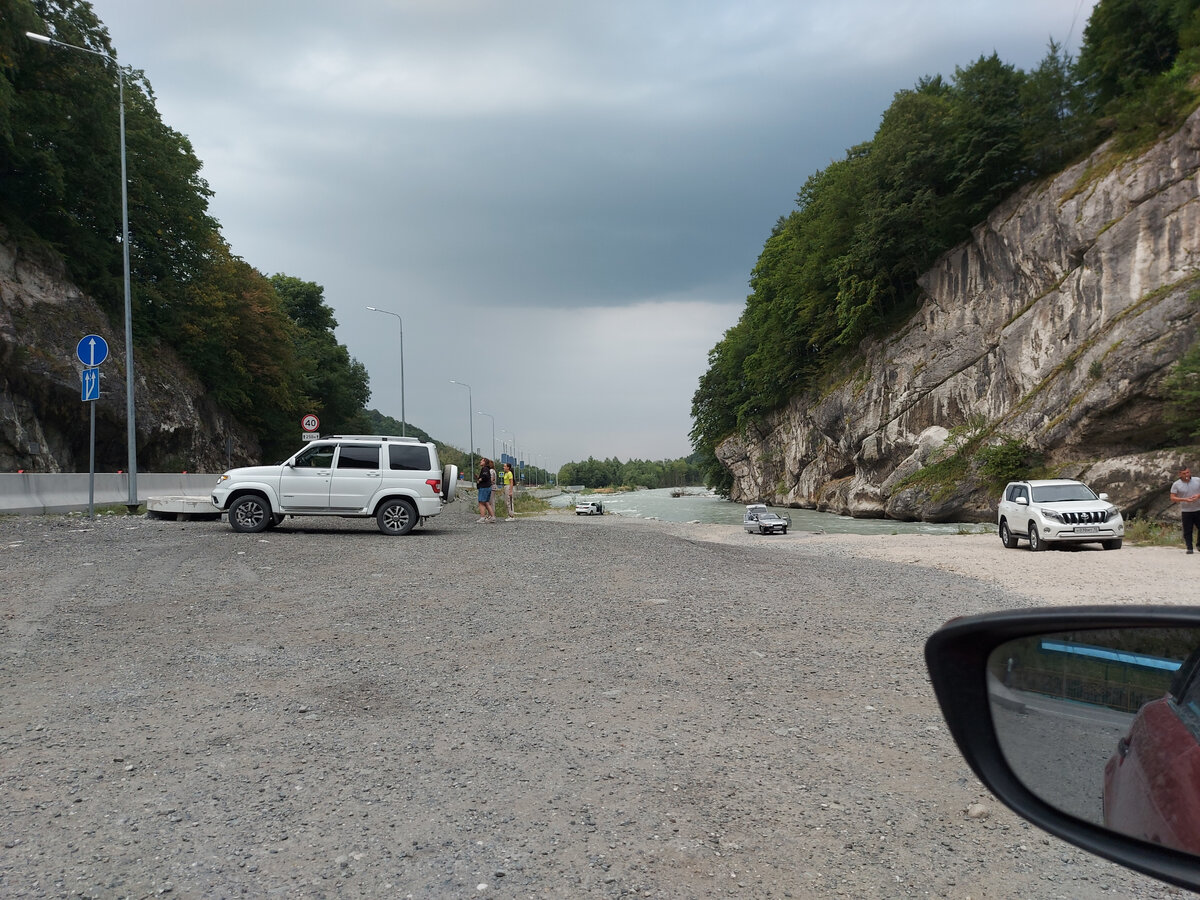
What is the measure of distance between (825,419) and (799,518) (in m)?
10.8

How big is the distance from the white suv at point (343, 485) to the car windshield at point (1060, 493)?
51.2 ft

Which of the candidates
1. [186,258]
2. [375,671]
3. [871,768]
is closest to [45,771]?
[375,671]

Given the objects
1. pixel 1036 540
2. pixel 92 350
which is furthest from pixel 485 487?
pixel 1036 540

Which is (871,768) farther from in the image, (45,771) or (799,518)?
(799,518)

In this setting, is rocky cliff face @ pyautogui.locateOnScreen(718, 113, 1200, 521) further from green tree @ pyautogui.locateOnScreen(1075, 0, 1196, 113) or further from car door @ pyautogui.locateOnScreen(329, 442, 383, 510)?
car door @ pyautogui.locateOnScreen(329, 442, 383, 510)

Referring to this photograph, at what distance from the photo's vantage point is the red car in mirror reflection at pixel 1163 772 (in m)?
1.45

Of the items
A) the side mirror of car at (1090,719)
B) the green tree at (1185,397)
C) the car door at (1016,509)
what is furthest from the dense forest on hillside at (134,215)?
the green tree at (1185,397)

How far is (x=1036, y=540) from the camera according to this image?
824 inches

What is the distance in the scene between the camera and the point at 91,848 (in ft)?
11.1

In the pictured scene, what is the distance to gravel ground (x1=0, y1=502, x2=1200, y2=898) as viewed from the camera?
324cm

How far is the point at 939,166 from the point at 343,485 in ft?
143

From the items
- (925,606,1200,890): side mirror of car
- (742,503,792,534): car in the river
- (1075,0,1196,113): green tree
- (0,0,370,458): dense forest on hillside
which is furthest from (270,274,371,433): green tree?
(925,606,1200,890): side mirror of car

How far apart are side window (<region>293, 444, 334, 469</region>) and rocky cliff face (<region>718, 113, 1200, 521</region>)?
29.7m

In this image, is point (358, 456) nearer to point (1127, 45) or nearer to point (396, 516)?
point (396, 516)
